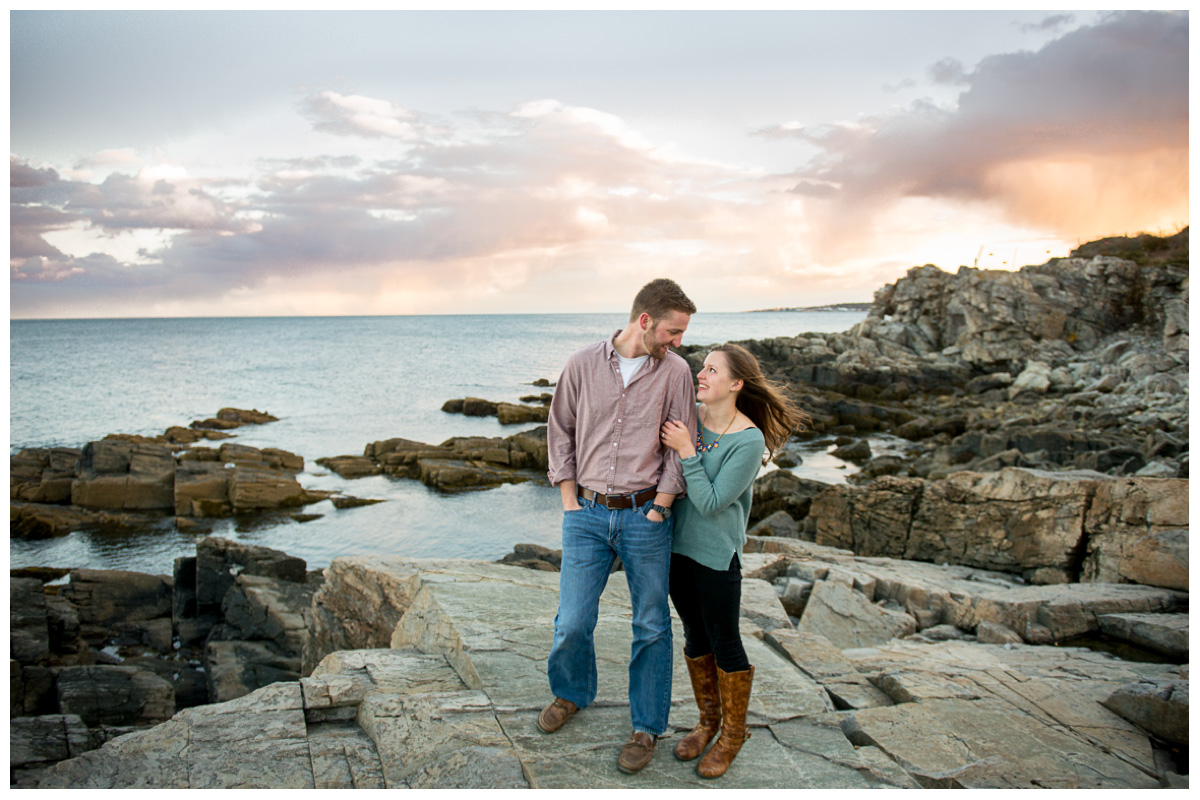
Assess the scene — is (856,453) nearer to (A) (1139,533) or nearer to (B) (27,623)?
(A) (1139,533)

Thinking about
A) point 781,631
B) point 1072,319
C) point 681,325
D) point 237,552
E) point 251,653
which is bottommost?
point 251,653

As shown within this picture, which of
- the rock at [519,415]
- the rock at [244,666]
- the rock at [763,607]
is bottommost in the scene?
the rock at [244,666]

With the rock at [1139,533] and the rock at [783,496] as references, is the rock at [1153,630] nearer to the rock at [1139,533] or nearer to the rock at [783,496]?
the rock at [1139,533]

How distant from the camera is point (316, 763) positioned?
3455 millimetres

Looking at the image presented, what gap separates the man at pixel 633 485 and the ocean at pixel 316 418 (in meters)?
11.5

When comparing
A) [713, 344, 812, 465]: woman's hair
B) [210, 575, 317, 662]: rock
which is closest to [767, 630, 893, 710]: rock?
[713, 344, 812, 465]: woman's hair

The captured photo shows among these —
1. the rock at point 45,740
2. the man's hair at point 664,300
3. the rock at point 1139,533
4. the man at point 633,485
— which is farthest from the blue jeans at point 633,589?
the rock at point 1139,533

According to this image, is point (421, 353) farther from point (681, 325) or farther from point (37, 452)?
point (681, 325)

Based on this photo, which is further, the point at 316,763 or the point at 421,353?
the point at 421,353

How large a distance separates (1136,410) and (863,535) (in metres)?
17.3

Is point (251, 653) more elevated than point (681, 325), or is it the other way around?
point (681, 325)

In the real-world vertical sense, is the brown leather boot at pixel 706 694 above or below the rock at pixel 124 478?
above

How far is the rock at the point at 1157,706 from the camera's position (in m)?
4.23

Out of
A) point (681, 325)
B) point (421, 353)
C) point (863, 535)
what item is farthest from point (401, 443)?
point (421, 353)
